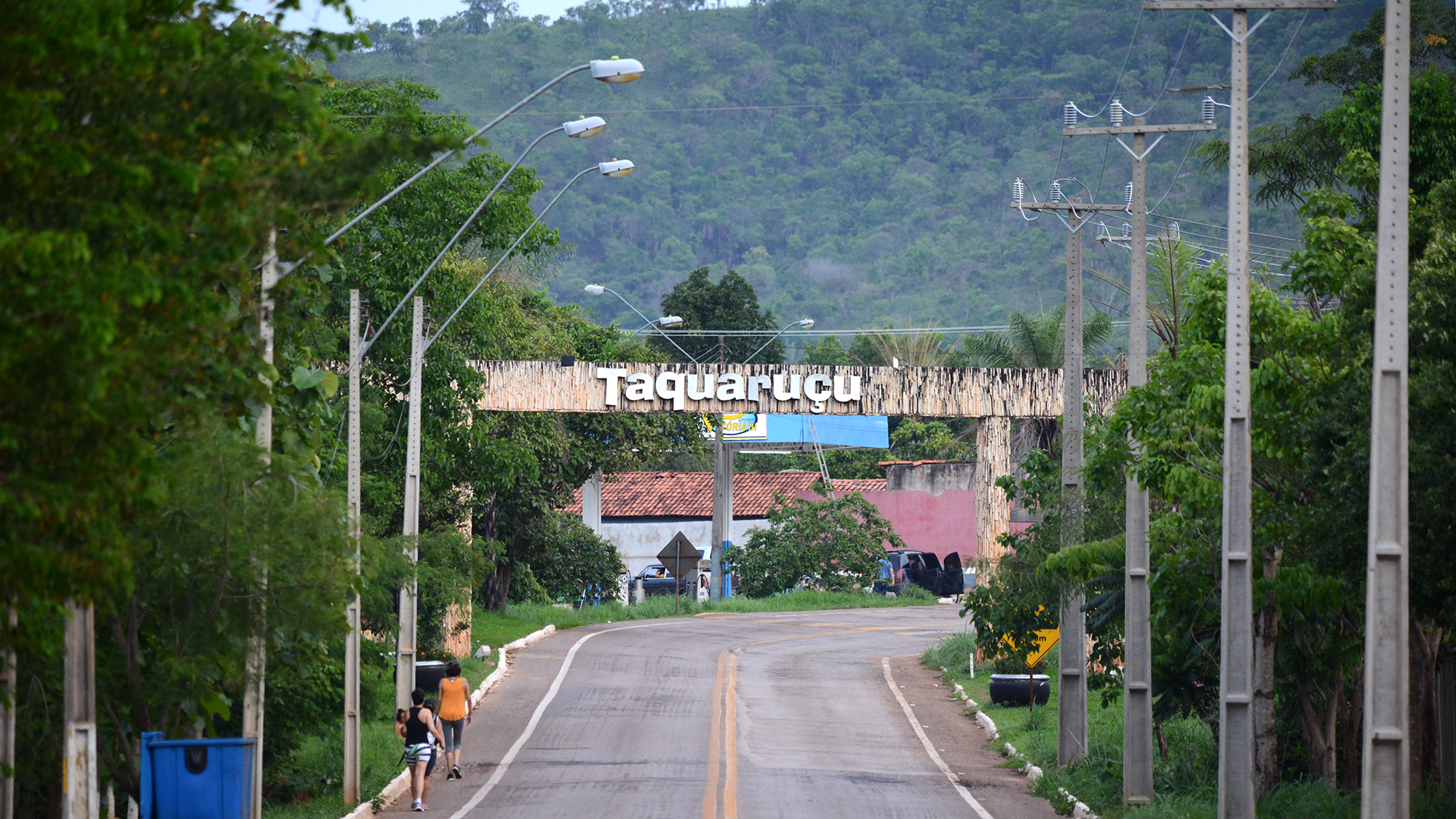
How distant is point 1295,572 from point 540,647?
2200 cm

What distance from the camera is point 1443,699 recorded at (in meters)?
15.3

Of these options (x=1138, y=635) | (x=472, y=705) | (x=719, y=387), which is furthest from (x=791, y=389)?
(x=1138, y=635)

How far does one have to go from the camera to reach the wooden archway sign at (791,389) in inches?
1196

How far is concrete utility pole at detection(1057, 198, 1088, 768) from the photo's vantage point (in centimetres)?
1889

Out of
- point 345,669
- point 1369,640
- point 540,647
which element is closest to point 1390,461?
point 1369,640

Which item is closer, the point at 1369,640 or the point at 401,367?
the point at 1369,640

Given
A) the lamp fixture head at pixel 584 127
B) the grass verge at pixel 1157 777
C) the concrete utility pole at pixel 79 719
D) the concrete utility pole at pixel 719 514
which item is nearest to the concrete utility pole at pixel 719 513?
the concrete utility pole at pixel 719 514

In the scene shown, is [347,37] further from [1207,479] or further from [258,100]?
[1207,479]

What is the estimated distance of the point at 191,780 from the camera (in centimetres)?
1147

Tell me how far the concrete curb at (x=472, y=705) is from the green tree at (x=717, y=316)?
950 inches

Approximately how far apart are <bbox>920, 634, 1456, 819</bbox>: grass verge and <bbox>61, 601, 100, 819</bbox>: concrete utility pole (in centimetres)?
951

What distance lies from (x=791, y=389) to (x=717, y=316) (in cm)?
2993

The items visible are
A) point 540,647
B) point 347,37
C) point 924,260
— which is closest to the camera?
point 347,37

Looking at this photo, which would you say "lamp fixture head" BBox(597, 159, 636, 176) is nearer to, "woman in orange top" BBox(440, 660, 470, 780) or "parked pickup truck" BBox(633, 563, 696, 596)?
"woman in orange top" BBox(440, 660, 470, 780)
